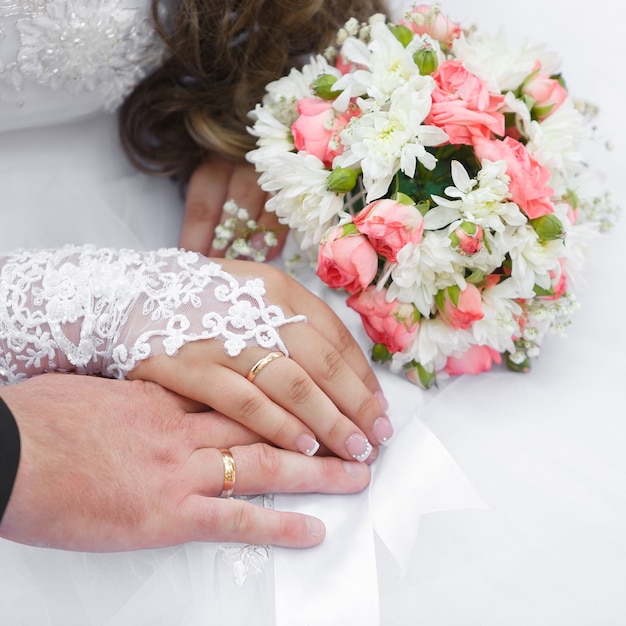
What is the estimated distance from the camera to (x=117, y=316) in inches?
35.1

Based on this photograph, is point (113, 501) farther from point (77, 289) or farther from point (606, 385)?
point (606, 385)

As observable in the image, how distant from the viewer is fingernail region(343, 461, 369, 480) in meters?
0.87

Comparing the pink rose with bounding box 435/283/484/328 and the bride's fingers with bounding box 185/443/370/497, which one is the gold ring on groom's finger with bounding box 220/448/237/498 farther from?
the pink rose with bounding box 435/283/484/328

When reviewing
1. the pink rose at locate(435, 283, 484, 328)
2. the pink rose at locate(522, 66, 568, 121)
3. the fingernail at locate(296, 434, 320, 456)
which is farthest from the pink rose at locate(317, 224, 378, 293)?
the pink rose at locate(522, 66, 568, 121)

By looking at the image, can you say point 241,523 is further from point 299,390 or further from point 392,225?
point 392,225

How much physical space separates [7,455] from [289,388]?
33cm

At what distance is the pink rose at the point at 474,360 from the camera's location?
3.17 feet

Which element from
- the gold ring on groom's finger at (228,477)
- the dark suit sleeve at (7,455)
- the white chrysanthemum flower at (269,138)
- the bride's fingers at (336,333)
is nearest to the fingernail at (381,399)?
the bride's fingers at (336,333)

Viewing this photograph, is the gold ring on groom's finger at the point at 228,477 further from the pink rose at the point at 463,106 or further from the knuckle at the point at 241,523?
the pink rose at the point at 463,106

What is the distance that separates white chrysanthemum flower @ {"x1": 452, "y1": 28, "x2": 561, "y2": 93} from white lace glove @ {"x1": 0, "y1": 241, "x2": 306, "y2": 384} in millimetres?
400

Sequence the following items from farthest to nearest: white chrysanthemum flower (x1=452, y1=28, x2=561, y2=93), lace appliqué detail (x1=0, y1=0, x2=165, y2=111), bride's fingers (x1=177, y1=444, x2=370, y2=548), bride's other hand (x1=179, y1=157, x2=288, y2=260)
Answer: bride's other hand (x1=179, y1=157, x2=288, y2=260) → lace appliqué detail (x1=0, y1=0, x2=165, y2=111) → white chrysanthemum flower (x1=452, y1=28, x2=561, y2=93) → bride's fingers (x1=177, y1=444, x2=370, y2=548)

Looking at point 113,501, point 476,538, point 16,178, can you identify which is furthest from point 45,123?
point 476,538

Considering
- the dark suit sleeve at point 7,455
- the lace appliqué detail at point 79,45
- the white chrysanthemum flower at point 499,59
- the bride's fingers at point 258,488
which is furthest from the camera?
the lace appliqué detail at point 79,45

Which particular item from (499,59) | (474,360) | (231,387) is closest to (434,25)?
(499,59)
